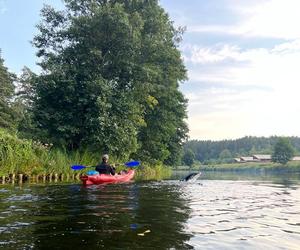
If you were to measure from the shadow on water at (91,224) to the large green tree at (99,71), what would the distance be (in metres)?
15.0

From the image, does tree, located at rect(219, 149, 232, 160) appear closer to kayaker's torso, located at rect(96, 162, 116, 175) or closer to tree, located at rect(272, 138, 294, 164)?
tree, located at rect(272, 138, 294, 164)

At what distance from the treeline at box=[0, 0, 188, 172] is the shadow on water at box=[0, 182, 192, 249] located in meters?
14.9

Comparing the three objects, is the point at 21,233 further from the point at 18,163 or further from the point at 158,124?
the point at 158,124

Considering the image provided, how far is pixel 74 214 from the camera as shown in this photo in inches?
326

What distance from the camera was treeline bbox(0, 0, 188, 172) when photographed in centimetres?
2514

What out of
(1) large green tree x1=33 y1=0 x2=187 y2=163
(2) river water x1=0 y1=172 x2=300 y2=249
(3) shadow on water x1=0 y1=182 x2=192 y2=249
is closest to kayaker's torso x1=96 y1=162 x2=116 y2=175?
(1) large green tree x1=33 y1=0 x2=187 y2=163

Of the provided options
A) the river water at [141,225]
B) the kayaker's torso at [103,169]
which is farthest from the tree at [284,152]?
the river water at [141,225]

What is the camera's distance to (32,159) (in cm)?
1958

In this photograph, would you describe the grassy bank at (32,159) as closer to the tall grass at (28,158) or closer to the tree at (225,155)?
the tall grass at (28,158)

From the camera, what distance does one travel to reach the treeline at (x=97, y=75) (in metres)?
25.1

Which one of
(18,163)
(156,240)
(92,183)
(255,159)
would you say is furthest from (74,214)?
(255,159)

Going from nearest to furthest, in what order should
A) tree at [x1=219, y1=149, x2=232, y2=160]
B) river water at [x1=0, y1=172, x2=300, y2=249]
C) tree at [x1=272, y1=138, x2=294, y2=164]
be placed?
river water at [x1=0, y1=172, x2=300, y2=249]
tree at [x1=272, y1=138, x2=294, y2=164]
tree at [x1=219, y1=149, x2=232, y2=160]

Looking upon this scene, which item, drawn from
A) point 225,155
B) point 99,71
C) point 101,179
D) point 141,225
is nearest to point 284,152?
point 225,155

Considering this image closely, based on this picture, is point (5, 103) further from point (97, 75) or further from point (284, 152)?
point (284, 152)
